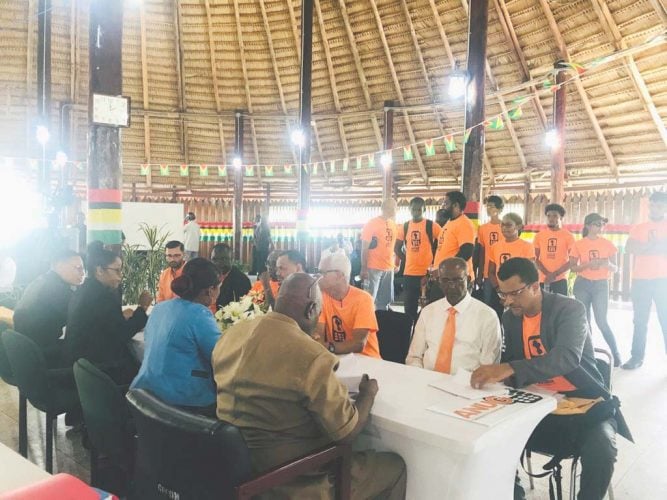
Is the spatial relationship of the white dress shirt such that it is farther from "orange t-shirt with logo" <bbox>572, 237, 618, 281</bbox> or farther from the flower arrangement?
"orange t-shirt with logo" <bbox>572, 237, 618, 281</bbox>

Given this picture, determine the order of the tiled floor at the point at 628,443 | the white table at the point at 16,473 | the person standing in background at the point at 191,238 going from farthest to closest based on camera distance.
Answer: the person standing in background at the point at 191,238, the tiled floor at the point at 628,443, the white table at the point at 16,473

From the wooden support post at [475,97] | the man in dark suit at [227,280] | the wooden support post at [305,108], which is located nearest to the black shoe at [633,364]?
the wooden support post at [475,97]

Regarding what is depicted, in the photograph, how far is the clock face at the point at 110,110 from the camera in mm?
5066

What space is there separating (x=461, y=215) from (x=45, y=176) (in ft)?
29.6

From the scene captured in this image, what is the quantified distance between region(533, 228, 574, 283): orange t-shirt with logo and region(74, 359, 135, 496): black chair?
4568mm

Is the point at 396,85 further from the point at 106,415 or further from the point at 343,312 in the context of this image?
the point at 106,415

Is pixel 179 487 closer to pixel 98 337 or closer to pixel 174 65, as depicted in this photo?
pixel 98 337

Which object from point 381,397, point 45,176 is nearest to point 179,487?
point 381,397

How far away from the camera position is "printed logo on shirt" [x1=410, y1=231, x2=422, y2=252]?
5.78 m

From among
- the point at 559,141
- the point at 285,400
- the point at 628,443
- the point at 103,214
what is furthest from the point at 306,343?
the point at 559,141

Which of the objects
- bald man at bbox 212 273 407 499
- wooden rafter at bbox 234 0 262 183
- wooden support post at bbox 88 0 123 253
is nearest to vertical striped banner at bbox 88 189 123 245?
wooden support post at bbox 88 0 123 253

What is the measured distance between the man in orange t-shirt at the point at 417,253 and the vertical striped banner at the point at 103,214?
2.75m

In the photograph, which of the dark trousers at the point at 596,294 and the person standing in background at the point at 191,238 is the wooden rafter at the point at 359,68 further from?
the dark trousers at the point at 596,294

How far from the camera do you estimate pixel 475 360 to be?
293cm
